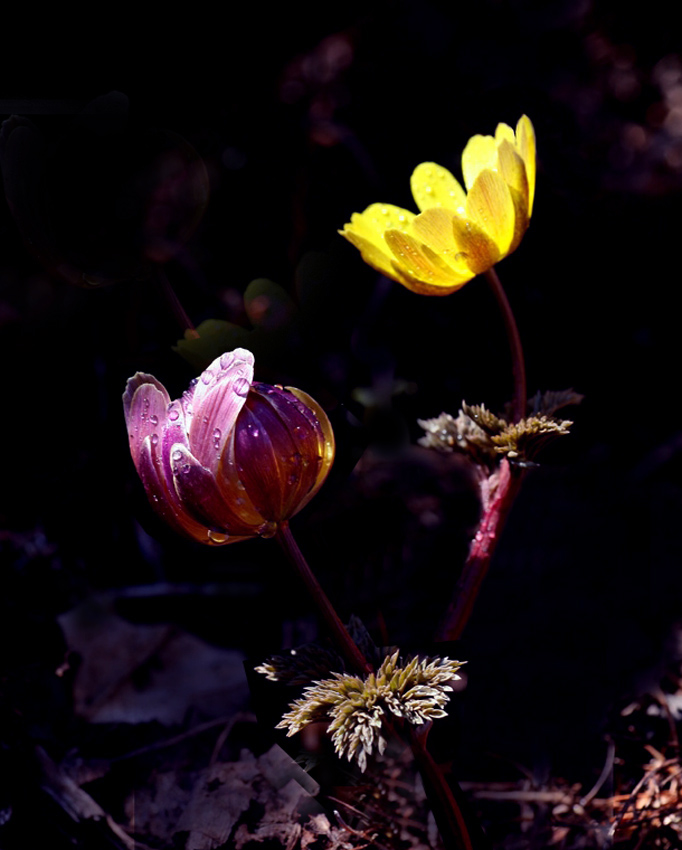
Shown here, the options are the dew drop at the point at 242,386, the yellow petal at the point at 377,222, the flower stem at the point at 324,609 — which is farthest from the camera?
the yellow petal at the point at 377,222

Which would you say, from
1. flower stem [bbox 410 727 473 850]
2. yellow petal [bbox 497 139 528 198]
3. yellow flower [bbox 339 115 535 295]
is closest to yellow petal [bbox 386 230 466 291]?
yellow flower [bbox 339 115 535 295]

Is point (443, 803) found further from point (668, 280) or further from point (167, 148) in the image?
point (668, 280)

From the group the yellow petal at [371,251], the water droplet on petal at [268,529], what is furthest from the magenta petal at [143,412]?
the yellow petal at [371,251]

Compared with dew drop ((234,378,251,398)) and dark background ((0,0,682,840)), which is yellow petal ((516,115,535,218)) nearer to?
dark background ((0,0,682,840))

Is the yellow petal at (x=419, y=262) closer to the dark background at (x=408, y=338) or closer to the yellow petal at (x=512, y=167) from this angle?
the yellow petal at (x=512, y=167)

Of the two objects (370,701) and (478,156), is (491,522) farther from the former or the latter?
(478,156)

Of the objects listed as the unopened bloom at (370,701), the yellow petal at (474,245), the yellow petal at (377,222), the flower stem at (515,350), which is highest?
the yellow petal at (377,222)

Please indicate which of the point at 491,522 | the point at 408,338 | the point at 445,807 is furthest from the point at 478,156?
the point at 445,807
